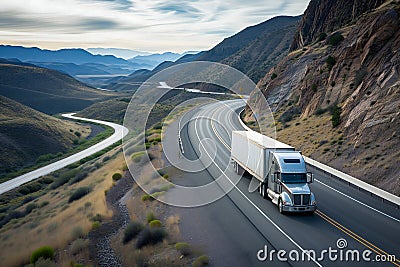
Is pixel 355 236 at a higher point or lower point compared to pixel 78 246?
higher

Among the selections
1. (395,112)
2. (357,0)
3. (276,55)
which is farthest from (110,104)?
(395,112)

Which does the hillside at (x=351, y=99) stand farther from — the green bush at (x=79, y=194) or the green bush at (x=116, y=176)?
the green bush at (x=79, y=194)

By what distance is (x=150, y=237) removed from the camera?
17734 mm

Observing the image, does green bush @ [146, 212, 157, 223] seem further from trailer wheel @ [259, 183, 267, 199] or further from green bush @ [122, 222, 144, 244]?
trailer wheel @ [259, 183, 267, 199]

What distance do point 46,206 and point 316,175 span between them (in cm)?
2146

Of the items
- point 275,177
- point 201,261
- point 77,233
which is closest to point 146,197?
point 77,233

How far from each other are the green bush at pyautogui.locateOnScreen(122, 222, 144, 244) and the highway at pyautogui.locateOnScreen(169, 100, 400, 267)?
2.72 meters

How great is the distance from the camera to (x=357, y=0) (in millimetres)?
62906

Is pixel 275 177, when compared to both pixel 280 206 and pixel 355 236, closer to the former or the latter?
pixel 280 206

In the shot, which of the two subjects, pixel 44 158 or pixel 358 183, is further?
pixel 44 158

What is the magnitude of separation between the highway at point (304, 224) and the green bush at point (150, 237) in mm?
1699

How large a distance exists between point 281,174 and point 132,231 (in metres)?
8.28

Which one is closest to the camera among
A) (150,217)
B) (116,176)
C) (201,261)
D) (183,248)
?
(201,261)

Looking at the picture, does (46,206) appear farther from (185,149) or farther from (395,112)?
(395,112)
